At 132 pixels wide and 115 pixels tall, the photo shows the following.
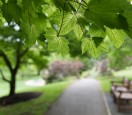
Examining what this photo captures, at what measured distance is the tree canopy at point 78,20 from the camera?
989 millimetres

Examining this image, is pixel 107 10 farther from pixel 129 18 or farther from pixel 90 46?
pixel 90 46

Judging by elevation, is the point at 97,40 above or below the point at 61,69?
above

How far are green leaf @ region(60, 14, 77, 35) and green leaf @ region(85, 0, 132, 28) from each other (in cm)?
23

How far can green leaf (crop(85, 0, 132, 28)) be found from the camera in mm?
965

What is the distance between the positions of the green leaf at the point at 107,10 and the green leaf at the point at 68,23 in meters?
0.23

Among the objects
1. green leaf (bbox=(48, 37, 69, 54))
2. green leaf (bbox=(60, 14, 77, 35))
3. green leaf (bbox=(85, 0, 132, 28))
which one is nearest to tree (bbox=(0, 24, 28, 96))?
green leaf (bbox=(48, 37, 69, 54))

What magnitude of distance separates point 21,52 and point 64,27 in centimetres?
1488

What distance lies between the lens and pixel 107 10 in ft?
3.23

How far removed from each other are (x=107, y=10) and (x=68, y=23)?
0.33 meters

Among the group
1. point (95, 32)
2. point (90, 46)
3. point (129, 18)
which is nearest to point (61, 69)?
point (90, 46)

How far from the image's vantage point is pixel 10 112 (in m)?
10.7

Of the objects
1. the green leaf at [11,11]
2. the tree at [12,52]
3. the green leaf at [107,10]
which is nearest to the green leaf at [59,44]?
the green leaf at [11,11]

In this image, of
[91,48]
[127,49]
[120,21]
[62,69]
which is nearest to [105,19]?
[120,21]

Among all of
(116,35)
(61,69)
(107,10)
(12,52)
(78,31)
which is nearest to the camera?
(107,10)
